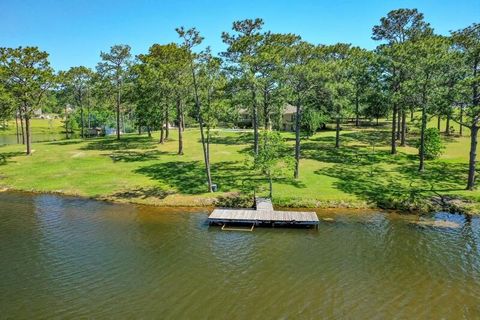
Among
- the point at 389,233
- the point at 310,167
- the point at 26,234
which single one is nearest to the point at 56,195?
the point at 26,234

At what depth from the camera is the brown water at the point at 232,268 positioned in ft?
62.5

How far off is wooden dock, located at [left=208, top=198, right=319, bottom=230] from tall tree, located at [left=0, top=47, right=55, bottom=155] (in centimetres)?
3728

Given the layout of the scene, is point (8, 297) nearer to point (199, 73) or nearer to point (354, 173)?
point (199, 73)

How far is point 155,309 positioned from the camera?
740 inches

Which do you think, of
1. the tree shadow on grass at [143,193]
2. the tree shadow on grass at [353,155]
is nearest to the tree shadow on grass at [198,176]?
the tree shadow on grass at [143,193]

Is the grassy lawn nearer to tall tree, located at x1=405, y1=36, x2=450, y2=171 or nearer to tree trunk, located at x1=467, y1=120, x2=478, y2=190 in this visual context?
tree trunk, located at x1=467, y1=120, x2=478, y2=190

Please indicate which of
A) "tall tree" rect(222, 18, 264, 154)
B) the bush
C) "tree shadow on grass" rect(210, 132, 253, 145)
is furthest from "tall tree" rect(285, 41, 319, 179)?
"tree shadow on grass" rect(210, 132, 253, 145)

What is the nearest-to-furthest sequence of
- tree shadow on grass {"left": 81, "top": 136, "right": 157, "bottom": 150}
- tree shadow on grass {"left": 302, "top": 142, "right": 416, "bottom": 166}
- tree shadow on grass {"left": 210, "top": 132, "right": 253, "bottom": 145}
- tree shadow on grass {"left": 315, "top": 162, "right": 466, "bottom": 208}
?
tree shadow on grass {"left": 315, "top": 162, "right": 466, "bottom": 208} < tree shadow on grass {"left": 302, "top": 142, "right": 416, "bottom": 166} < tree shadow on grass {"left": 81, "top": 136, "right": 157, "bottom": 150} < tree shadow on grass {"left": 210, "top": 132, "right": 253, "bottom": 145}

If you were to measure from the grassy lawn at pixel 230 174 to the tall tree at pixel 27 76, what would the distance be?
8.29m

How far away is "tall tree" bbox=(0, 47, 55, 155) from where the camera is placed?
2019 inches

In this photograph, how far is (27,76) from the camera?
52.5 meters

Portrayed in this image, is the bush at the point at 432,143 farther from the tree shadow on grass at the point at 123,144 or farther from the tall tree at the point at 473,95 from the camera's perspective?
the tree shadow on grass at the point at 123,144

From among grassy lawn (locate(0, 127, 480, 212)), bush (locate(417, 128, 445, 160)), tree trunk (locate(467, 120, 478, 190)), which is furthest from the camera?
bush (locate(417, 128, 445, 160))

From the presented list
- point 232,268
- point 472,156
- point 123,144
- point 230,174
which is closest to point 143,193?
point 230,174
